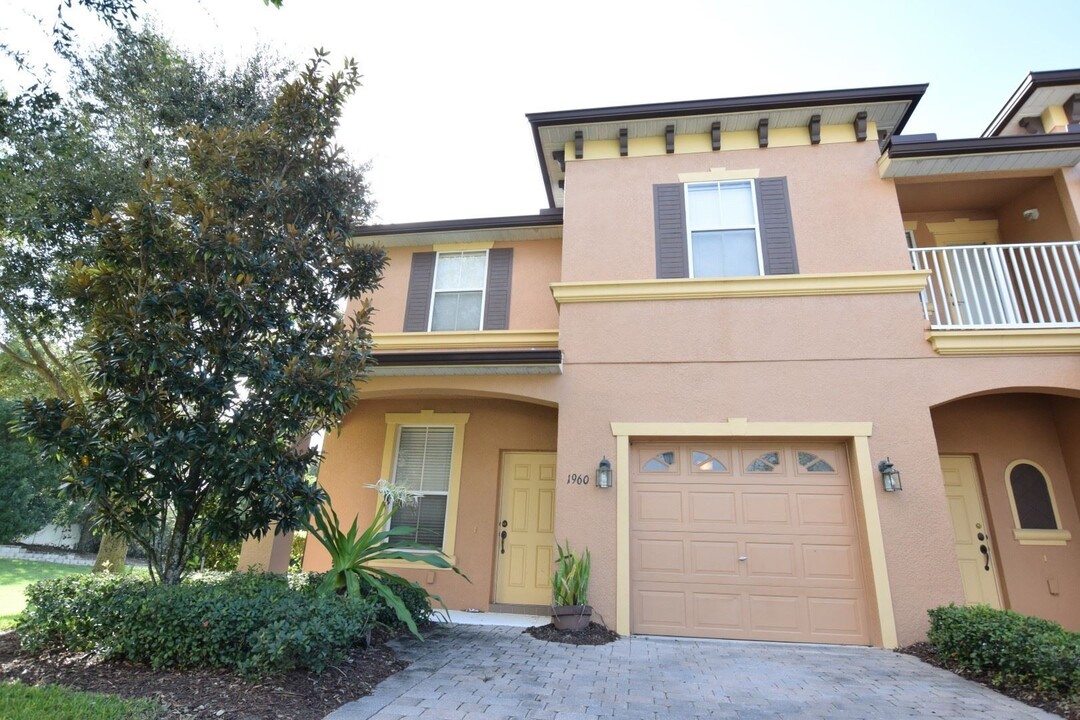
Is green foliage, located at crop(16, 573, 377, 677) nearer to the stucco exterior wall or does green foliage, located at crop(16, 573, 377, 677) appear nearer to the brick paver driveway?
the brick paver driveway

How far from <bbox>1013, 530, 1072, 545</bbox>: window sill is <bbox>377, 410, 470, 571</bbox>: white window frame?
7879 mm

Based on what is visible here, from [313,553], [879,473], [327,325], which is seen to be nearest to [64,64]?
[327,325]

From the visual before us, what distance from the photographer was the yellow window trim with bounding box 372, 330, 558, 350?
8883 millimetres

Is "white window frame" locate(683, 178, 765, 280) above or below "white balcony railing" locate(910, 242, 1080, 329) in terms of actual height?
above

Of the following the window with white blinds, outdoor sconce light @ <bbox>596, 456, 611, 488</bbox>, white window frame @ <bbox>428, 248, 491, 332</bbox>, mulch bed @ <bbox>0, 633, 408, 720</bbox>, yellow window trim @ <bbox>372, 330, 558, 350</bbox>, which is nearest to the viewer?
mulch bed @ <bbox>0, 633, 408, 720</bbox>

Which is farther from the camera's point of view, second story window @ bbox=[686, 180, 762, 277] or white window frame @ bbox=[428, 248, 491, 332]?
white window frame @ bbox=[428, 248, 491, 332]

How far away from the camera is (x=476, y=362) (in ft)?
23.7

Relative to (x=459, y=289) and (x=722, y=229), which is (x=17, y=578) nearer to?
(x=459, y=289)

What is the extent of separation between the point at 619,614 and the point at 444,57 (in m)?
7.28

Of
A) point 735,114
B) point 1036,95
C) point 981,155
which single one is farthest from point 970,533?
point 735,114

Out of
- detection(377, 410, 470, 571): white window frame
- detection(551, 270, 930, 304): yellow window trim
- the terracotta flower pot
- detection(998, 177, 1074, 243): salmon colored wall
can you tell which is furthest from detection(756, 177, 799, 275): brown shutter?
detection(377, 410, 470, 571): white window frame

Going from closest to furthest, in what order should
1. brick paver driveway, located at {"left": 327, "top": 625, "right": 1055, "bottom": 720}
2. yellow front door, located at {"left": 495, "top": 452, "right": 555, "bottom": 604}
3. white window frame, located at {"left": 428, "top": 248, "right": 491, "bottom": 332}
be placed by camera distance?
brick paver driveway, located at {"left": 327, "top": 625, "right": 1055, "bottom": 720}
yellow front door, located at {"left": 495, "top": 452, "right": 555, "bottom": 604}
white window frame, located at {"left": 428, "top": 248, "right": 491, "bottom": 332}

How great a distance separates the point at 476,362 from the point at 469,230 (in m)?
3.39

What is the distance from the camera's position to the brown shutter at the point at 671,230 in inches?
305
